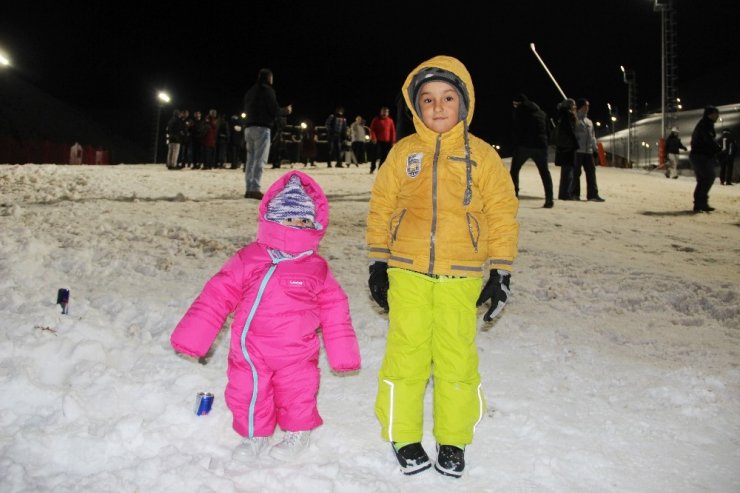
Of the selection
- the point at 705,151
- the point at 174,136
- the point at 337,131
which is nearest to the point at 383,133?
the point at 337,131

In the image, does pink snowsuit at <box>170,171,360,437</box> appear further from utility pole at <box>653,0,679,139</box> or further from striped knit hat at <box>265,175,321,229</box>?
utility pole at <box>653,0,679,139</box>

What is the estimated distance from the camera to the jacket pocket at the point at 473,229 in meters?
2.91

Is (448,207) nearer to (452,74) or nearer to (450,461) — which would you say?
(452,74)

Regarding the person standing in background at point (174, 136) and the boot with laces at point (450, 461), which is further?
the person standing in background at point (174, 136)

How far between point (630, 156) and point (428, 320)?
31.6m

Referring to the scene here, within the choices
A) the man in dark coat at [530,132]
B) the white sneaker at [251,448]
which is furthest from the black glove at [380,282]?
the man in dark coat at [530,132]

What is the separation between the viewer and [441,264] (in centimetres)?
287

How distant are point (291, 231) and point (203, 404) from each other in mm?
985

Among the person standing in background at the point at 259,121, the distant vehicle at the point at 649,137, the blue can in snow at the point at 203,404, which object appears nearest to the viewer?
the blue can in snow at the point at 203,404

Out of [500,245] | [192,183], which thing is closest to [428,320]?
[500,245]

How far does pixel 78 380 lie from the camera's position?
337cm

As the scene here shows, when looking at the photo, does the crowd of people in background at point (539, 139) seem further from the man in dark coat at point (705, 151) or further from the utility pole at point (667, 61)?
the utility pole at point (667, 61)

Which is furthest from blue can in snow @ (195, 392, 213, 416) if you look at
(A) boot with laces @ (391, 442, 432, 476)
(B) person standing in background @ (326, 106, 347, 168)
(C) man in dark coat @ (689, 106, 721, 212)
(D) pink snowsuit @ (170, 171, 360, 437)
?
(B) person standing in background @ (326, 106, 347, 168)

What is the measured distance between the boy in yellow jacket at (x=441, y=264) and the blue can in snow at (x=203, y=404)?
0.86m
